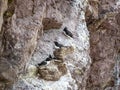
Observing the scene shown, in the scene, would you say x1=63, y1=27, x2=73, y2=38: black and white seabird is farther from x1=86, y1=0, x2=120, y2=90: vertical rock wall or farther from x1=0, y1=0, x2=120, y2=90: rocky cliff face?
x1=86, y1=0, x2=120, y2=90: vertical rock wall

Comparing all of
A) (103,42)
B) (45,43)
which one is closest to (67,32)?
(45,43)

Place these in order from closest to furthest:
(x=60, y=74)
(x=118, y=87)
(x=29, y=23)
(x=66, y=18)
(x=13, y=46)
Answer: (x=13, y=46)
(x=29, y=23)
(x=60, y=74)
(x=66, y=18)
(x=118, y=87)

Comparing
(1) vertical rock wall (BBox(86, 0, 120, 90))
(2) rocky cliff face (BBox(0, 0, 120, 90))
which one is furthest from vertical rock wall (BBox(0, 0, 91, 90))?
(1) vertical rock wall (BBox(86, 0, 120, 90))

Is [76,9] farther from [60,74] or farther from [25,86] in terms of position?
[25,86]

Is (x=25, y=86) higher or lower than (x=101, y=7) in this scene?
lower

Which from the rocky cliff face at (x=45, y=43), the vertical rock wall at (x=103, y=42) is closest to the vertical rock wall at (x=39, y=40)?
the rocky cliff face at (x=45, y=43)

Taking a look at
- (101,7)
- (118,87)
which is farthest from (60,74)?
(118,87)

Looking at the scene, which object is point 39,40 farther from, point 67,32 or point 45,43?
point 67,32

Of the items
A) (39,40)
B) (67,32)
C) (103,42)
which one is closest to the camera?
(39,40)
